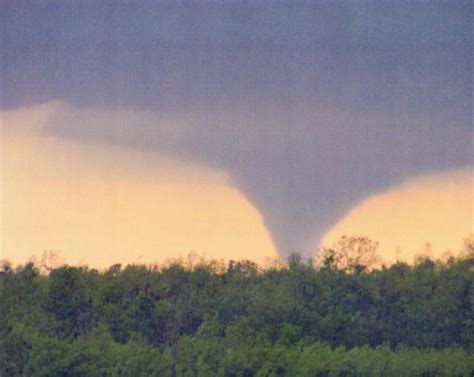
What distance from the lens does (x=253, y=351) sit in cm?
2711

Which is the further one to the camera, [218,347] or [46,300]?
[46,300]

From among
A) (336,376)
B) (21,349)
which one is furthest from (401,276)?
(21,349)

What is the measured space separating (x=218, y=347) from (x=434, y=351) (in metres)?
6.30

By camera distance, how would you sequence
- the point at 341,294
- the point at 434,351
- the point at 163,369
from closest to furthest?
1. the point at 163,369
2. the point at 434,351
3. the point at 341,294

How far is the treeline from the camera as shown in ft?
87.6

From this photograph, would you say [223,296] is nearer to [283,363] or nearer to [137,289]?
[137,289]

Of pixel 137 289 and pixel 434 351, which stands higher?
pixel 137 289

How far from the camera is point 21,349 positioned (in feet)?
88.0

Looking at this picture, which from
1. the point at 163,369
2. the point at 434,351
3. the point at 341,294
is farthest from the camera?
the point at 341,294

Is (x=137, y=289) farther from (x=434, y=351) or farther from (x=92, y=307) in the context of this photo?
(x=434, y=351)

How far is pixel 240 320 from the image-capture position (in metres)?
29.7

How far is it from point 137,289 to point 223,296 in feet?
8.44

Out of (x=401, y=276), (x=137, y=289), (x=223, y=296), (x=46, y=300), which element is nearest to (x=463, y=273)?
(x=401, y=276)

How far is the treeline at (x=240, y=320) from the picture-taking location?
87.6 ft
